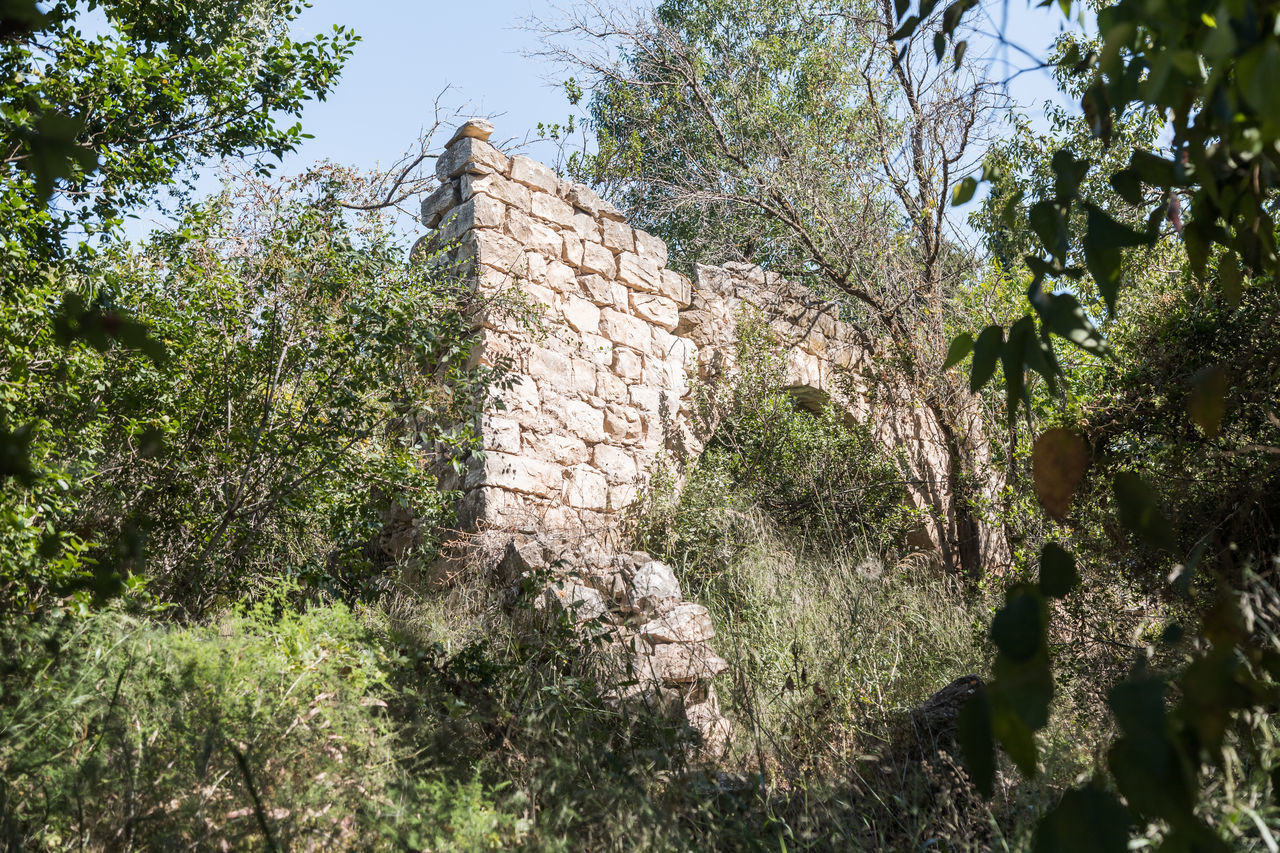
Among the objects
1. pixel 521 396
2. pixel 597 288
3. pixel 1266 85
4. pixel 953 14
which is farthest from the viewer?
pixel 597 288

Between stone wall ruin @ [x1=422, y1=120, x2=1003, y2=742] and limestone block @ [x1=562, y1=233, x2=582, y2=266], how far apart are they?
1 centimetres

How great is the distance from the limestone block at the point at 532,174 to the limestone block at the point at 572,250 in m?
0.33

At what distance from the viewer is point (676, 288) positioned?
6.88 m

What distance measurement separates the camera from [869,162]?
7.03 m

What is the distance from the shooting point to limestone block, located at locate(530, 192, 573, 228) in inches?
234

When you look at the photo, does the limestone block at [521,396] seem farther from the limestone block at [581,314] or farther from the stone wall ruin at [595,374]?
the limestone block at [581,314]

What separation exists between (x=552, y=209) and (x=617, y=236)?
633mm

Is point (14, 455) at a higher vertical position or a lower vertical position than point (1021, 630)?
higher

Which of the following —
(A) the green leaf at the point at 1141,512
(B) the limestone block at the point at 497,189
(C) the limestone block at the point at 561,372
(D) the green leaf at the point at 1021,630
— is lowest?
(D) the green leaf at the point at 1021,630

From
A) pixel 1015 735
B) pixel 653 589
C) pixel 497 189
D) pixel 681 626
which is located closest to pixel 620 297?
pixel 497 189

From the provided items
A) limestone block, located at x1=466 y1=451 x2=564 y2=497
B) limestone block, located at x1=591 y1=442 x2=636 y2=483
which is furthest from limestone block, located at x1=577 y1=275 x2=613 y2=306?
limestone block, located at x1=466 y1=451 x2=564 y2=497

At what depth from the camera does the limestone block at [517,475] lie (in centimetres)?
514

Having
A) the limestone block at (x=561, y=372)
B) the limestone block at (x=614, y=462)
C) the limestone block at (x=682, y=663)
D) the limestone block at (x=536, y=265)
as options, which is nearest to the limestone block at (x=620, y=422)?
the limestone block at (x=614, y=462)

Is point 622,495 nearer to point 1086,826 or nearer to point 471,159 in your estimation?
point 471,159
